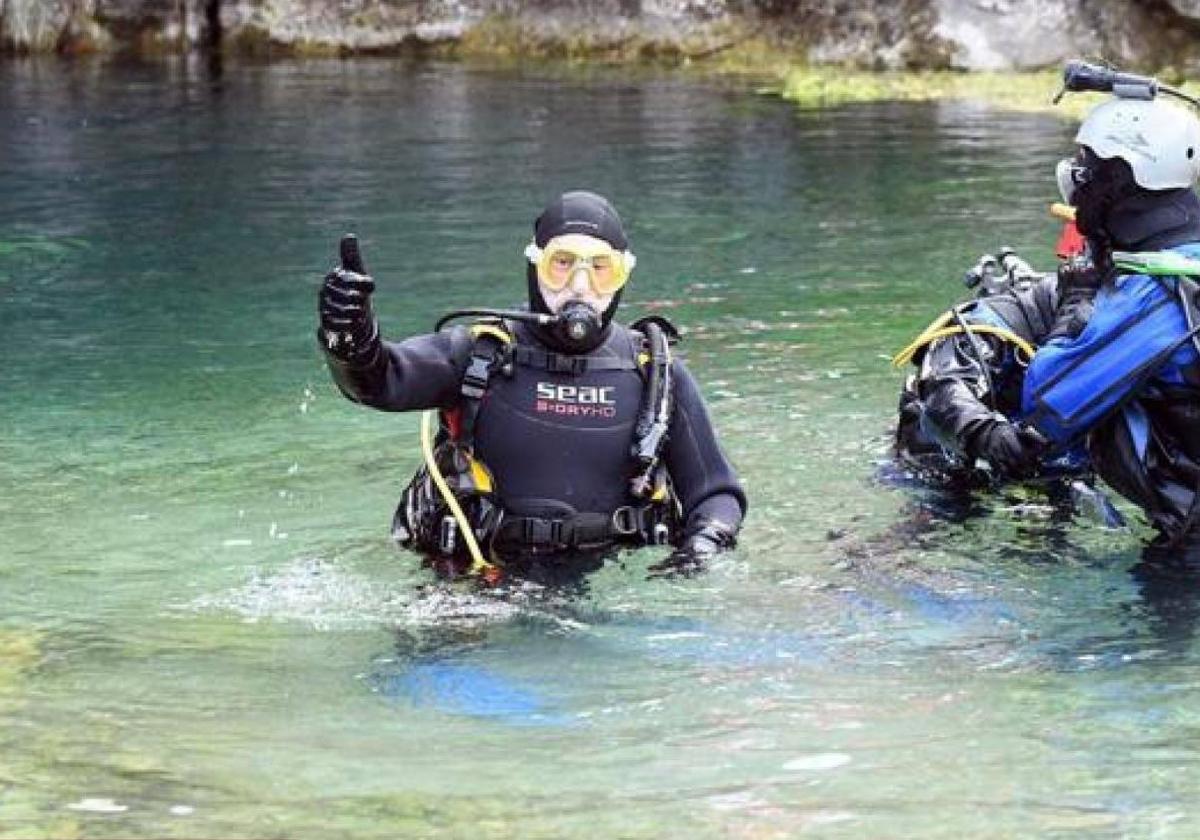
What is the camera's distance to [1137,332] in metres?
5.71

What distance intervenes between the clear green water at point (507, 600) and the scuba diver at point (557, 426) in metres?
0.21

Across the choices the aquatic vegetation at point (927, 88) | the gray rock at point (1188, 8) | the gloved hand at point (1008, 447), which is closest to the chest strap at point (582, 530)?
the gloved hand at point (1008, 447)

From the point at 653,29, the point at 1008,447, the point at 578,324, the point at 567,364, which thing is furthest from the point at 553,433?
the point at 653,29

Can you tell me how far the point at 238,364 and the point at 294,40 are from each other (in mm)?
17106

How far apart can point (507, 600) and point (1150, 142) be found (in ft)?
7.49

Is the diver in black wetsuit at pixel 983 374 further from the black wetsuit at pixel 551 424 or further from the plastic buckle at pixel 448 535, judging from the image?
the plastic buckle at pixel 448 535

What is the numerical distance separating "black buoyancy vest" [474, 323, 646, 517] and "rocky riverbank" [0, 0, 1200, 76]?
18.6m

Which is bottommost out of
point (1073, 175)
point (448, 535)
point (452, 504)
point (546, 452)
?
point (448, 535)

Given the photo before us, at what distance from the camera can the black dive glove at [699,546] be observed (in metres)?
5.72

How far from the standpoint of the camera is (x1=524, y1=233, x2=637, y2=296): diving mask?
5.65m

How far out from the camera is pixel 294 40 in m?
26.2

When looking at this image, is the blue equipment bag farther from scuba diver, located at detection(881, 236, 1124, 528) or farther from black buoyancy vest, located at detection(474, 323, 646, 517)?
black buoyancy vest, located at detection(474, 323, 646, 517)

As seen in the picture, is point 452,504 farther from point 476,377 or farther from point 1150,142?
point 1150,142

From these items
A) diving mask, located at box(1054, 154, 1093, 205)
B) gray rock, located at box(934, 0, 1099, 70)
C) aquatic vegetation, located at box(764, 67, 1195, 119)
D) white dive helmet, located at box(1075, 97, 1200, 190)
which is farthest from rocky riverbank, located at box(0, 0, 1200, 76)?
white dive helmet, located at box(1075, 97, 1200, 190)
